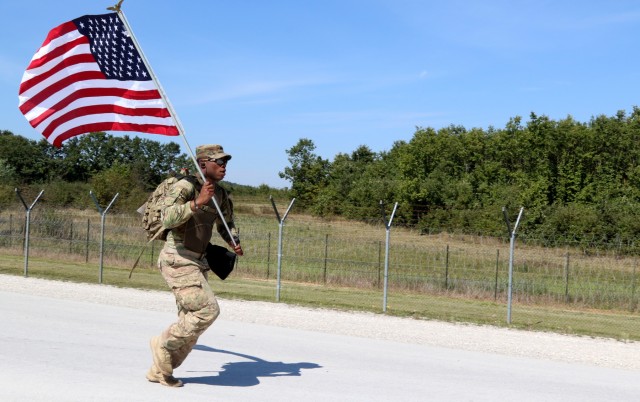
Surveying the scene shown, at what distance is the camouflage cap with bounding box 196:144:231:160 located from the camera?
279 inches

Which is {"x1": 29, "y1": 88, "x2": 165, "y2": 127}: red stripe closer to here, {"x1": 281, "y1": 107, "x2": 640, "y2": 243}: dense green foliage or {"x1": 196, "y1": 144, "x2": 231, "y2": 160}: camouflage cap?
{"x1": 196, "y1": 144, "x2": 231, "y2": 160}: camouflage cap

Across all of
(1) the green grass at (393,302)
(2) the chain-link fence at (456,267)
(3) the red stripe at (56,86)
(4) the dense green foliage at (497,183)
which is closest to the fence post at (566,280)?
(2) the chain-link fence at (456,267)

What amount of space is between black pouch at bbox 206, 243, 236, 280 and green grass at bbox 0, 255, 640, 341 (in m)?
7.70

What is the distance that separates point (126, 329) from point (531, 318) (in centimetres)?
831

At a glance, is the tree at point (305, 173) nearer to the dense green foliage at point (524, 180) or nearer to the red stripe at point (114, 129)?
the dense green foliage at point (524, 180)

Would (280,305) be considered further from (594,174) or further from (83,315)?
(594,174)

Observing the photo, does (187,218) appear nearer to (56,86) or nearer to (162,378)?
(162,378)

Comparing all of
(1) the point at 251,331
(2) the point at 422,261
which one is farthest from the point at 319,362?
(2) the point at 422,261

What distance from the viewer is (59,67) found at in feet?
30.9

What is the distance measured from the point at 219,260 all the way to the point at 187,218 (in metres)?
0.84

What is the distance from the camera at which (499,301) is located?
19609 mm

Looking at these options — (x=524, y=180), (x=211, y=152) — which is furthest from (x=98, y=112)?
(x=524, y=180)

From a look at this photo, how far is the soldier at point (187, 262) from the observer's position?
6.74 meters

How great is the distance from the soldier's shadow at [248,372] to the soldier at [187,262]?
1.72 feet
